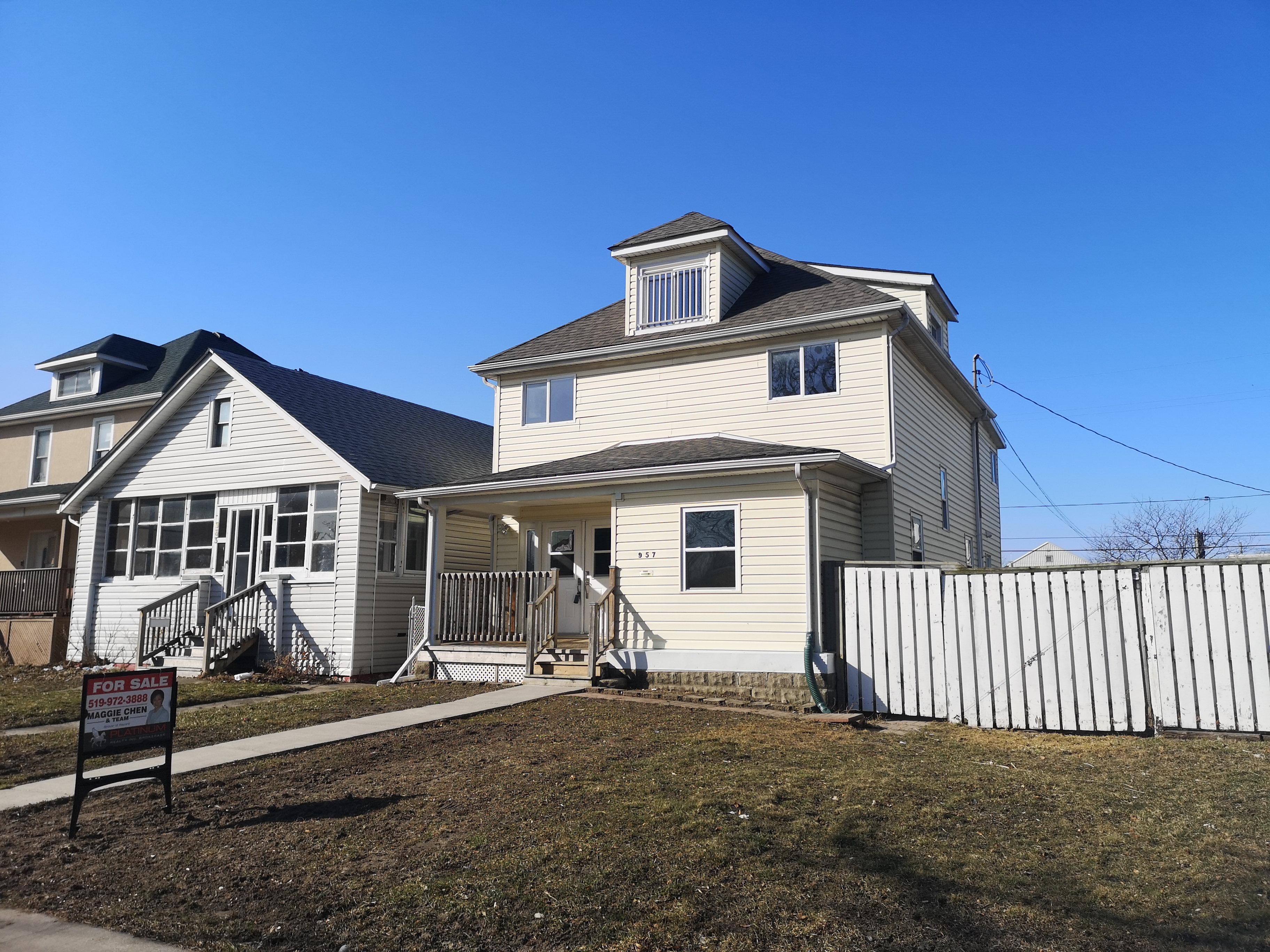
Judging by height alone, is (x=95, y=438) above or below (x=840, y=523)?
above

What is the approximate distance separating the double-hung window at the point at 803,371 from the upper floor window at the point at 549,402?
4.31 m

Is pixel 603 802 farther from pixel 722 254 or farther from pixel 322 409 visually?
pixel 322 409

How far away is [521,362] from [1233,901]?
15.3 m

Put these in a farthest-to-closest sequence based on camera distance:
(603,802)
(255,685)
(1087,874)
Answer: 1. (255,685)
2. (603,802)
3. (1087,874)

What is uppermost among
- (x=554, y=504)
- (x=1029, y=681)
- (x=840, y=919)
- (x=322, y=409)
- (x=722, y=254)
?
(x=722, y=254)

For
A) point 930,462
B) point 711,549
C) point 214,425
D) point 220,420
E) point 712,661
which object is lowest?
point 712,661

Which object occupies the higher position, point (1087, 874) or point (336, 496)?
point (336, 496)

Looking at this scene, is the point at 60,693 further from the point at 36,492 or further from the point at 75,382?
the point at 75,382

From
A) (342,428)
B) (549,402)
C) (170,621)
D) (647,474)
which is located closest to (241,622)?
(170,621)

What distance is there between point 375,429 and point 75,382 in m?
12.8

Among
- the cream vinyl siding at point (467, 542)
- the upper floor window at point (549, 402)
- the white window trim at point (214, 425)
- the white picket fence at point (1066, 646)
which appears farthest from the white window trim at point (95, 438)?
the white picket fence at point (1066, 646)

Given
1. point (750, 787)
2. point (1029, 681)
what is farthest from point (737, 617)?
point (750, 787)

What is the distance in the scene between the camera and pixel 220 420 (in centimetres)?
1969

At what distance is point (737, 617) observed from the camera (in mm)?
13516
